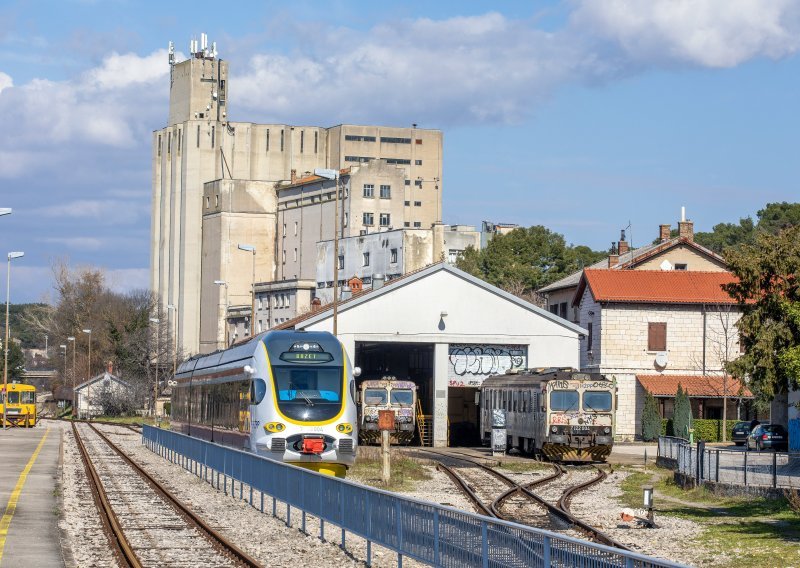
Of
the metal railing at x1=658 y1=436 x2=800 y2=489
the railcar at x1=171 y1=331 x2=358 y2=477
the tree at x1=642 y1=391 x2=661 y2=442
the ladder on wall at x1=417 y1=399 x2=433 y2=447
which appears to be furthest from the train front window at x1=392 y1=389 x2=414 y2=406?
the railcar at x1=171 y1=331 x2=358 y2=477

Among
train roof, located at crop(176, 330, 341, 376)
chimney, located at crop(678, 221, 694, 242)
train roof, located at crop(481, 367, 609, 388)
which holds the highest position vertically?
chimney, located at crop(678, 221, 694, 242)

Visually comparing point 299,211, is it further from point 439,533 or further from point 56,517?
point 439,533

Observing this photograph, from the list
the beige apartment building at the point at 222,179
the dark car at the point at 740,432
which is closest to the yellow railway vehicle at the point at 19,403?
the dark car at the point at 740,432

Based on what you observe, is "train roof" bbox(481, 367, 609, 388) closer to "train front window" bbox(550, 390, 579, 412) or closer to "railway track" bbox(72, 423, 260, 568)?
"train front window" bbox(550, 390, 579, 412)

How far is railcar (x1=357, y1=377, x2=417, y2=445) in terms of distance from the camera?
5541 cm

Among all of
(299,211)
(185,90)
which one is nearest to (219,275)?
(299,211)

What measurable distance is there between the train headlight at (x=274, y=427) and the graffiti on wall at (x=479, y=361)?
3090 centimetres

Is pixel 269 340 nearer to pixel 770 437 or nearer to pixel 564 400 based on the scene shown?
pixel 564 400

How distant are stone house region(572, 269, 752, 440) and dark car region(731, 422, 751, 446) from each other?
313 centimetres

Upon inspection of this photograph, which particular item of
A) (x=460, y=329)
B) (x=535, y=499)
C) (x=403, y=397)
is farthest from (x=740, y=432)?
(x=535, y=499)

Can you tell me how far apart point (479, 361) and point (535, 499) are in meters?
31.8

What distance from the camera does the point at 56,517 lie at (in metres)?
24.6

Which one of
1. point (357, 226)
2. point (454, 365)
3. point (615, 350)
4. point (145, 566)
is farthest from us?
point (357, 226)

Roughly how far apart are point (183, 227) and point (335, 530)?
431ft
